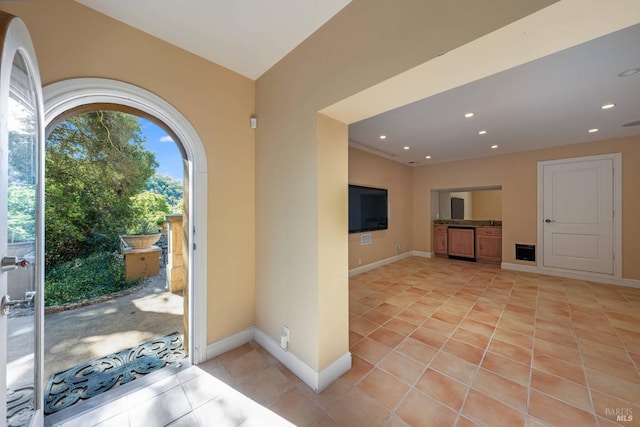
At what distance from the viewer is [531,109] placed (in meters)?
2.74

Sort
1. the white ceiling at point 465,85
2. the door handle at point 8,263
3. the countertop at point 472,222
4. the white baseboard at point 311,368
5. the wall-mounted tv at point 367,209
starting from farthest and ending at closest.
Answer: the countertop at point 472,222 → the wall-mounted tv at point 367,209 → the white baseboard at point 311,368 → the white ceiling at point 465,85 → the door handle at point 8,263

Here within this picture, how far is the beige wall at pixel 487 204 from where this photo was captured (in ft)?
26.2

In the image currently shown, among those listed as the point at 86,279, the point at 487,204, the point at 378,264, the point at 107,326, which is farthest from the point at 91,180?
the point at 487,204

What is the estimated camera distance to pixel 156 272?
4219 mm

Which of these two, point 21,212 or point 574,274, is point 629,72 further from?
point 21,212

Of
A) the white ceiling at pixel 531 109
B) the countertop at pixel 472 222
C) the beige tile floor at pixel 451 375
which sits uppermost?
the white ceiling at pixel 531 109

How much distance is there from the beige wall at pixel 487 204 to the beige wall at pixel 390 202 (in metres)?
4.26

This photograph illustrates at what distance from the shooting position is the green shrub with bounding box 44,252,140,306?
3.07 m

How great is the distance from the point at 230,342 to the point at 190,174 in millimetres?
1570

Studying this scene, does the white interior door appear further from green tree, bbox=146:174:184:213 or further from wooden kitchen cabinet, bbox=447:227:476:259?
green tree, bbox=146:174:184:213

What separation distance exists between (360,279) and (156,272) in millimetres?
3949
